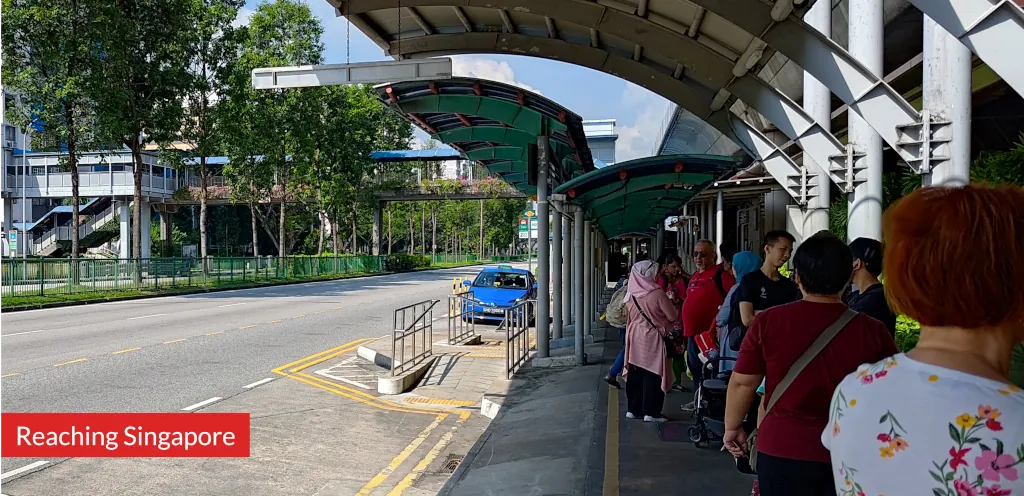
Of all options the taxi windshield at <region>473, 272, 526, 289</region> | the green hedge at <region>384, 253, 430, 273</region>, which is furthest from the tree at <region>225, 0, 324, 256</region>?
the taxi windshield at <region>473, 272, 526, 289</region>

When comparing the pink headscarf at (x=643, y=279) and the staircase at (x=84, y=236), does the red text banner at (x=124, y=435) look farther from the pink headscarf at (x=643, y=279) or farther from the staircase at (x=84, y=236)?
the staircase at (x=84, y=236)

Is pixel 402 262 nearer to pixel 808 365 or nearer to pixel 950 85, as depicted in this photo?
pixel 950 85

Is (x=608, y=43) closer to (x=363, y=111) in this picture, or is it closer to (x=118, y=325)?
(x=118, y=325)

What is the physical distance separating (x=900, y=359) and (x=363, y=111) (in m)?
48.7

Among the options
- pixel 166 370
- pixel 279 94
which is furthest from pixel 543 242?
pixel 279 94

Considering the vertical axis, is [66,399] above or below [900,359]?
below

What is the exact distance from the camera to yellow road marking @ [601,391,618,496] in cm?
554

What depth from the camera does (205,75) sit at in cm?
3506

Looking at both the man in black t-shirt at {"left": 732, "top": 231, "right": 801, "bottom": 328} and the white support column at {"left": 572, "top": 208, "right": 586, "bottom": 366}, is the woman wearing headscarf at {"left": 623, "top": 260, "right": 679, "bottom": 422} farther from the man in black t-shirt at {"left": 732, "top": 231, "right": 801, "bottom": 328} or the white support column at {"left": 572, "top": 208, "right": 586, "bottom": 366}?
the white support column at {"left": 572, "top": 208, "right": 586, "bottom": 366}

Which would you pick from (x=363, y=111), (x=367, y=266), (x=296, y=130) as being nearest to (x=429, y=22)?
(x=296, y=130)

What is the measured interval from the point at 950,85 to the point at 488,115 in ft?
18.6

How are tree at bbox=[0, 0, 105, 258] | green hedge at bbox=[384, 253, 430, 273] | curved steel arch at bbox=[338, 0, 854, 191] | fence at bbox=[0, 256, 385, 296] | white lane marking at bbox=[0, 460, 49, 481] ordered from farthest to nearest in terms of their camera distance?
green hedge at bbox=[384, 253, 430, 273]
tree at bbox=[0, 0, 105, 258]
fence at bbox=[0, 256, 385, 296]
curved steel arch at bbox=[338, 0, 854, 191]
white lane marking at bbox=[0, 460, 49, 481]

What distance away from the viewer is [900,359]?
1.93m

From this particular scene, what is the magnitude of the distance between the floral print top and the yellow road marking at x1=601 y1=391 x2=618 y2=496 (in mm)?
3612
